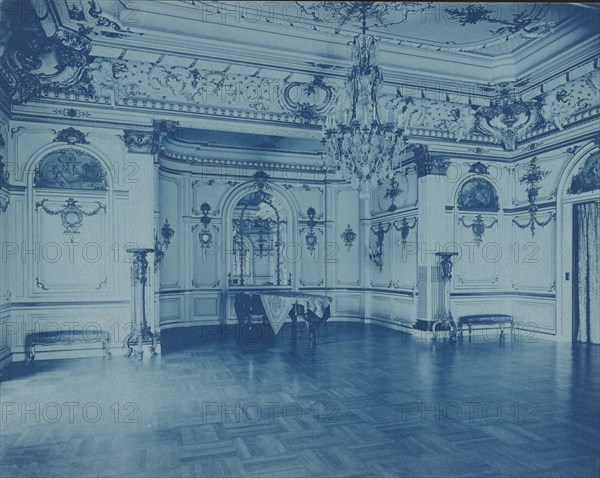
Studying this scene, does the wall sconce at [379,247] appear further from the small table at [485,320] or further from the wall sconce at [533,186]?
the wall sconce at [533,186]

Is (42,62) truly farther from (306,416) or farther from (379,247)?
(379,247)

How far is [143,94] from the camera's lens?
21.2 ft

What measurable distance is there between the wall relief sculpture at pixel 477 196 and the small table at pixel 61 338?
5999mm

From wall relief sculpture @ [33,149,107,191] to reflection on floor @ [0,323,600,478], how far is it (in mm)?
2308

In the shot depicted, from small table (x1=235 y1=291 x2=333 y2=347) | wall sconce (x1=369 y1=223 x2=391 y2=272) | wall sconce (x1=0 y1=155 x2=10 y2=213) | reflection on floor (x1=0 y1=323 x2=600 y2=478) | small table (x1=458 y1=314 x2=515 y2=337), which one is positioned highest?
wall sconce (x1=0 y1=155 x2=10 y2=213)

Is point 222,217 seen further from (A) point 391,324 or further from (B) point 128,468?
(B) point 128,468

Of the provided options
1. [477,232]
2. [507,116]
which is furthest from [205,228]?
[507,116]

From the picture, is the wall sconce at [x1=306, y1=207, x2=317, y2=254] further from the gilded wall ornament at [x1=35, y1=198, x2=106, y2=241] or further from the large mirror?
the gilded wall ornament at [x1=35, y1=198, x2=106, y2=241]

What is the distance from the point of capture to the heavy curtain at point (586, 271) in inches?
280

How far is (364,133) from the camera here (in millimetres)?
5297

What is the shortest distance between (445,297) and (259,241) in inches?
159

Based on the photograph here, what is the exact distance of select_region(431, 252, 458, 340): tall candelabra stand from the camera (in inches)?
300

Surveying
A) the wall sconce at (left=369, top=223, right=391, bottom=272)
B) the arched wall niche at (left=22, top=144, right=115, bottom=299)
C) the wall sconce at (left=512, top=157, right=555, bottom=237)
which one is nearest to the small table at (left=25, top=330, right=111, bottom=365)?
the arched wall niche at (left=22, top=144, right=115, bottom=299)

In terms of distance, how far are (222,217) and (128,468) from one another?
6872 millimetres
